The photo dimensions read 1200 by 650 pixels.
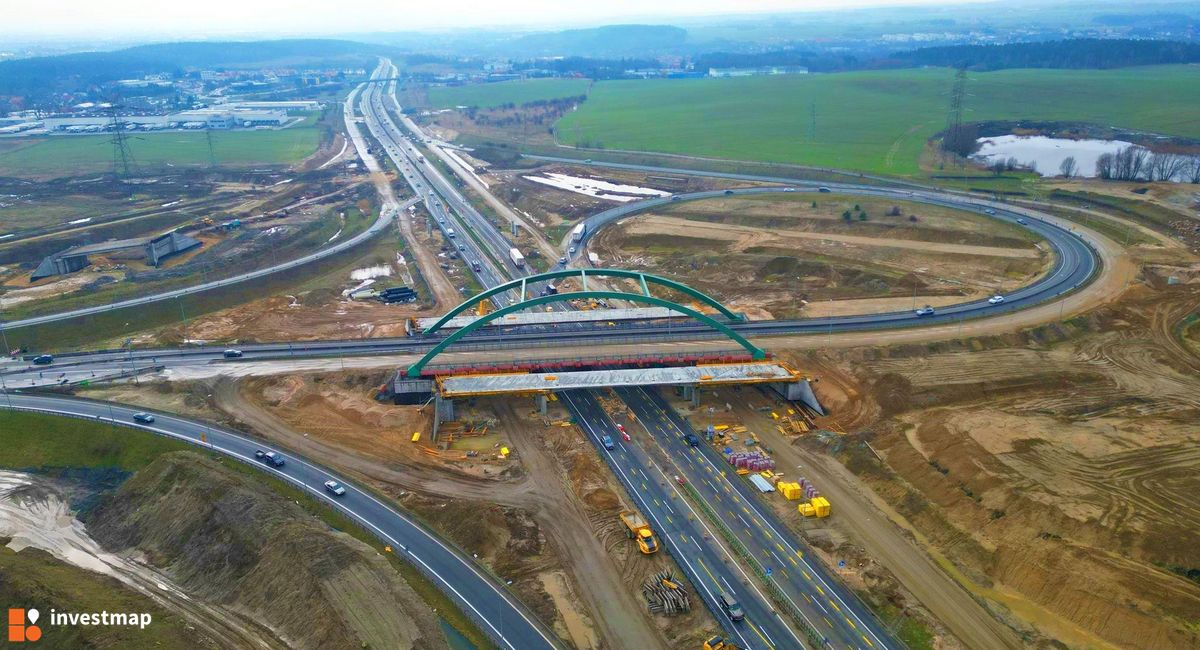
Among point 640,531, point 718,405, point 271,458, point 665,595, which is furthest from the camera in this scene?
point 718,405

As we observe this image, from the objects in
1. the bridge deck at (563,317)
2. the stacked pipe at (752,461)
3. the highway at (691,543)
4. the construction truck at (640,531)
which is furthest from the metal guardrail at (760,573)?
the bridge deck at (563,317)

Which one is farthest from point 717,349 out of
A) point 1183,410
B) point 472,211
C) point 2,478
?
point 472,211

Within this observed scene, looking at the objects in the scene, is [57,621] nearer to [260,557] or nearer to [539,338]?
[260,557]

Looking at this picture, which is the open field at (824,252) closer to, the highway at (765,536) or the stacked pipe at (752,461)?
the highway at (765,536)

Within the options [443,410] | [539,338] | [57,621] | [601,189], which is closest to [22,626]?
[57,621]

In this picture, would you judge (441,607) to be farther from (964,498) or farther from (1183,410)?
(1183,410)

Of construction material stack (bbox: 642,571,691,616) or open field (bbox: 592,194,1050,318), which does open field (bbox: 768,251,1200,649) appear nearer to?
open field (bbox: 592,194,1050,318)
